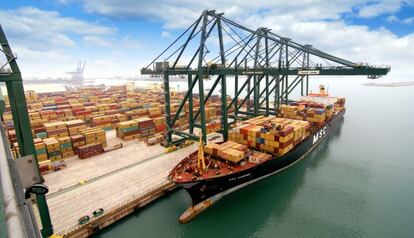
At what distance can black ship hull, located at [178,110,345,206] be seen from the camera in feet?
72.3

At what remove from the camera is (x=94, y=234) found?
1886cm

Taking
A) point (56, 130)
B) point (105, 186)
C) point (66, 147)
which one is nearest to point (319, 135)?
point (105, 186)

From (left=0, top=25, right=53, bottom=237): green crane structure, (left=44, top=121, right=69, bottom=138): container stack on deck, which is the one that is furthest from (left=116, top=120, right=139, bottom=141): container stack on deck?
(left=0, top=25, right=53, bottom=237): green crane structure

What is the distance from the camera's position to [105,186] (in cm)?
2416

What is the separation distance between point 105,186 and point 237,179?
14.5m

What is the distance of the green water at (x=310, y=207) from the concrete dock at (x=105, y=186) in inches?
55.8

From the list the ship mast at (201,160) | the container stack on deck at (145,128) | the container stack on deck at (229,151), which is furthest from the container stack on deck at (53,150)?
the ship mast at (201,160)

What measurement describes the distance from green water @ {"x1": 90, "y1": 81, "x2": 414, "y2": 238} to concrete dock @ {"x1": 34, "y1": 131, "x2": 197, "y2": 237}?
142cm

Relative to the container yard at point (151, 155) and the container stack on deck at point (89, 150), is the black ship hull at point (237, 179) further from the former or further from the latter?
the container stack on deck at point (89, 150)

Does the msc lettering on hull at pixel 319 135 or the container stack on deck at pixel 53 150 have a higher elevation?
the container stack on deck at pixel 53 150

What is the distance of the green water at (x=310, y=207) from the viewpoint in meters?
19.8

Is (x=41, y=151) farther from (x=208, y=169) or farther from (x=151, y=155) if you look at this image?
(x=208, y=169)

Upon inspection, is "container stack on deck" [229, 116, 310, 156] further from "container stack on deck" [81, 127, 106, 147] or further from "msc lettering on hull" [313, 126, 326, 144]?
"container stack on deck" [81, 127, 106, 147]

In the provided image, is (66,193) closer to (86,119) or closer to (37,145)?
(37,145)
